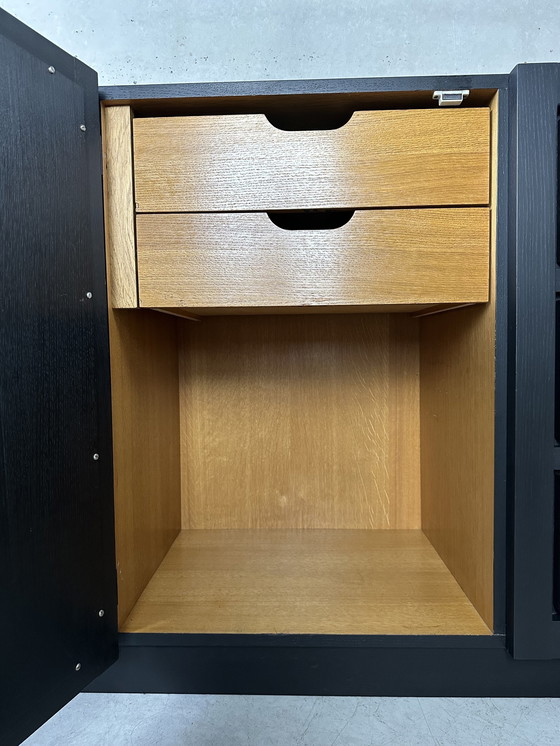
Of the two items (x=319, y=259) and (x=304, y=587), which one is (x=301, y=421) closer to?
(x=304, y=587)

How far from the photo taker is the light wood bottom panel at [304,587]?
0.74m

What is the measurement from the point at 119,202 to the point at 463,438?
0.62 m

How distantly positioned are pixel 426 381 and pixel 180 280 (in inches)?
22.8

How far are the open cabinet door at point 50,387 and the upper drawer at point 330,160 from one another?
12 cm

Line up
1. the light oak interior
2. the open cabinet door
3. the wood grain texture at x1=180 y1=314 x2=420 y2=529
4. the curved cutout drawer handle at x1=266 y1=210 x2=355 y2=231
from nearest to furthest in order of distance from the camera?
the open cabinet door < the light oak interior < the curved cutout drawer handle at x1=266 y1=210 x2=355 y2=231 < the wood grain texture at x1=180 y1=314 x2=420 y2=529

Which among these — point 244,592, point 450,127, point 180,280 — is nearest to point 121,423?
point 180,280

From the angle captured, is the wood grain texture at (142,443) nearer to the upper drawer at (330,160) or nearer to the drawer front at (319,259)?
the drawer front at (319,259)

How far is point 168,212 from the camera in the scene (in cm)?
70

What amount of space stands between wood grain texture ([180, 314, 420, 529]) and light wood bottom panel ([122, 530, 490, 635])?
63 mm

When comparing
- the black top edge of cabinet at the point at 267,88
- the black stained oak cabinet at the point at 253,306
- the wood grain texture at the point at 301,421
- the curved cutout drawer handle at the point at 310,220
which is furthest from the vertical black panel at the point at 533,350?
the wood grain texture at the point at 301,421

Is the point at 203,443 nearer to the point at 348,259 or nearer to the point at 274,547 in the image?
the point at 274,547

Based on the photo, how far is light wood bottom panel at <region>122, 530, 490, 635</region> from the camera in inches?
29.0

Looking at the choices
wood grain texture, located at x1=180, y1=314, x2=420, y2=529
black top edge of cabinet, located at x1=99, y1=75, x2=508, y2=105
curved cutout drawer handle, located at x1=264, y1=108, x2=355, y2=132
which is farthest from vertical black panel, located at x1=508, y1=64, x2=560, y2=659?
wood grain texture, located at x1=180, y1=314, x2=420, y2=529

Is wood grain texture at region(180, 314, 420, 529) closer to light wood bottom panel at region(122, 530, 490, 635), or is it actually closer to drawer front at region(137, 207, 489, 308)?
light wood bottom panel at region(122, 530, 490, 635)
